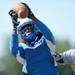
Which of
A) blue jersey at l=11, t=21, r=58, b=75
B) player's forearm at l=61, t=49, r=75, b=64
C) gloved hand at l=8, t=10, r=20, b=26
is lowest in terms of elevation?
player's forearm at l=61, t=49, r=75, b=64

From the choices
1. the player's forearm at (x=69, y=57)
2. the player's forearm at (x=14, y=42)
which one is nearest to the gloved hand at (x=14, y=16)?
the player's forearm at (x=14, y=42)

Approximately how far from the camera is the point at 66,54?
7660 mm

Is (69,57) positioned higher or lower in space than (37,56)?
lower

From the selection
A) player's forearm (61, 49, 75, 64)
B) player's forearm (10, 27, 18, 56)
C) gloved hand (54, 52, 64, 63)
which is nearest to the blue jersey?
player's forearm (10, 27, 18, 56)

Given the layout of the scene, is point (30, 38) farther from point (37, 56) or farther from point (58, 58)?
point (58, 58)

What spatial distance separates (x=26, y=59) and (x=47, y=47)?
29 centimetres

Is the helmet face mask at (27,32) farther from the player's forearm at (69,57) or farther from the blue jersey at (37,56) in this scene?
the player's forearm at (69,57)

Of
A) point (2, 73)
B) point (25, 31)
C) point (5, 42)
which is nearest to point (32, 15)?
point (25, 31)

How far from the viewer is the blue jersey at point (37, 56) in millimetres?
7328

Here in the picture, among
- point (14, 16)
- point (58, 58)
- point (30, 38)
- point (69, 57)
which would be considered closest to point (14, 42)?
point (30, 38)

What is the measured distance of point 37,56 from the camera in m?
7.35

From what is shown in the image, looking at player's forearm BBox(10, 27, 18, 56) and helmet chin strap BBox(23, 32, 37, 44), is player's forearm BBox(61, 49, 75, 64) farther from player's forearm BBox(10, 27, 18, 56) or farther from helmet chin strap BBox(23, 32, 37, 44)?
player's forearm BBox(10, 27, 18, 56)

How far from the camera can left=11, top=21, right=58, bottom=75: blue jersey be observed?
7328 mm

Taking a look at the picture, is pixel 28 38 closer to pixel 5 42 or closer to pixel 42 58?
pixel 42 58
